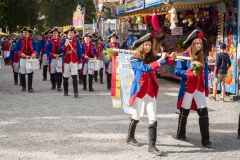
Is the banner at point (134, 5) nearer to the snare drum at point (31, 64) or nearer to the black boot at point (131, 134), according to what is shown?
the snare drum at point (31, 64)

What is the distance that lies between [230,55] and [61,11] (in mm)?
58296

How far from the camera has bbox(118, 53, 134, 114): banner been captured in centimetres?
703

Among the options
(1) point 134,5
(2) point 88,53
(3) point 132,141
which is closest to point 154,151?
(3) point 132,141

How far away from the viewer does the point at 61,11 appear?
68062 mm

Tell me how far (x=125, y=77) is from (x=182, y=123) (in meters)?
1.23

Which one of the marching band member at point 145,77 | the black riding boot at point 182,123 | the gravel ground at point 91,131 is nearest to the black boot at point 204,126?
the gravel ground at point 91,131

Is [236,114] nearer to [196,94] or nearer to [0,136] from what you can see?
[196,94]

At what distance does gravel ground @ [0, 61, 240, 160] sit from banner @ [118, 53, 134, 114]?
24.2 inches

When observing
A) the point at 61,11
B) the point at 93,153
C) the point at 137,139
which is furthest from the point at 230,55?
the point at 61,11

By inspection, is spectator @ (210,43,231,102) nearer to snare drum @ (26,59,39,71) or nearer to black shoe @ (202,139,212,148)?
black shoe @ (202,139,212,148)

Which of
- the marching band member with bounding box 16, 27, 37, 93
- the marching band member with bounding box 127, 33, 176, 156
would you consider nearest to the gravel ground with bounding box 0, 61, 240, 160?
the marching band member with bounding box 127, 33, 176, 156

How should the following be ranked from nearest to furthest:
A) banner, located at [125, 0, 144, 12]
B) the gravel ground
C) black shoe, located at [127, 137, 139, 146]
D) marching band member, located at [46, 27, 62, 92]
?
the gravel ground
black shoe, located at [127, 137, 139, 146]
marching band member, located at [46, 27, 62, 92]
banner, located at [125, 0, 144, 12]

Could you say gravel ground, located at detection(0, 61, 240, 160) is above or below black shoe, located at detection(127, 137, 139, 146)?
below

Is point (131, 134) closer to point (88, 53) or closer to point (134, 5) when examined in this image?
point (88, 53)
